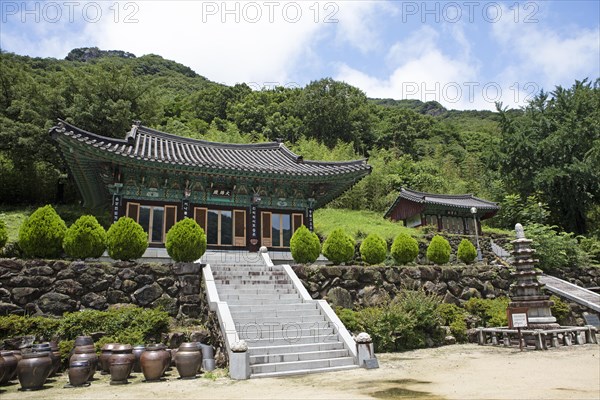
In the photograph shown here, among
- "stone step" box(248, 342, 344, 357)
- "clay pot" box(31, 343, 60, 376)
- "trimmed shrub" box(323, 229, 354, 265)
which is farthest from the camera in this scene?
"trimmed shrub" box(323, 229, 354, 265)

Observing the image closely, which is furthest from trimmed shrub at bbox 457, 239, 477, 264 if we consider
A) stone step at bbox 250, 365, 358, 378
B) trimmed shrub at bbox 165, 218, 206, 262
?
trimmed shrub at bbox 165, 218, 206, 262

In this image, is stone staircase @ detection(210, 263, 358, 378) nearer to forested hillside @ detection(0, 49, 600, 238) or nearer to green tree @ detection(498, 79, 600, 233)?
forested hillside @ detection(0, 49, 600, 238)

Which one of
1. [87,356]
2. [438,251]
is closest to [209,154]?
[438,251]

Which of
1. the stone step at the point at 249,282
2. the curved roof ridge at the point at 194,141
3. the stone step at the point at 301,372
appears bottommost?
the stone step at the point at 301,372

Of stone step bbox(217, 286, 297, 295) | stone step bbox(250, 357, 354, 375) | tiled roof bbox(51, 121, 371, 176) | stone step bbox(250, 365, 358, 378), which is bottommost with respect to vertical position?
stone step bbox(250, 365, 358, 378)

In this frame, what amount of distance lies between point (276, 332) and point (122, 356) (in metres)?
3.54

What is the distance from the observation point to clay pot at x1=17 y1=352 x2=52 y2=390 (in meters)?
7.14

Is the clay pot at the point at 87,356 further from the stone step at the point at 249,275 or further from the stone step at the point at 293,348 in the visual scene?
the stone step at the point at 249,275

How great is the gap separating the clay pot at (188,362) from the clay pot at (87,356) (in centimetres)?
159

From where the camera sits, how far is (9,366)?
7.50 m

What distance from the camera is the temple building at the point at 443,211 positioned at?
30.2 metres

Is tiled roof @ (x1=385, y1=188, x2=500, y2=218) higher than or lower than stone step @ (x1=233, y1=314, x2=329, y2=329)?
higher

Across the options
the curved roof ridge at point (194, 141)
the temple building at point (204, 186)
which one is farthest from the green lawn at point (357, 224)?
the temple building at point (204, 186)

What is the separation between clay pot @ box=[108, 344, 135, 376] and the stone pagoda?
1035 centimetres
